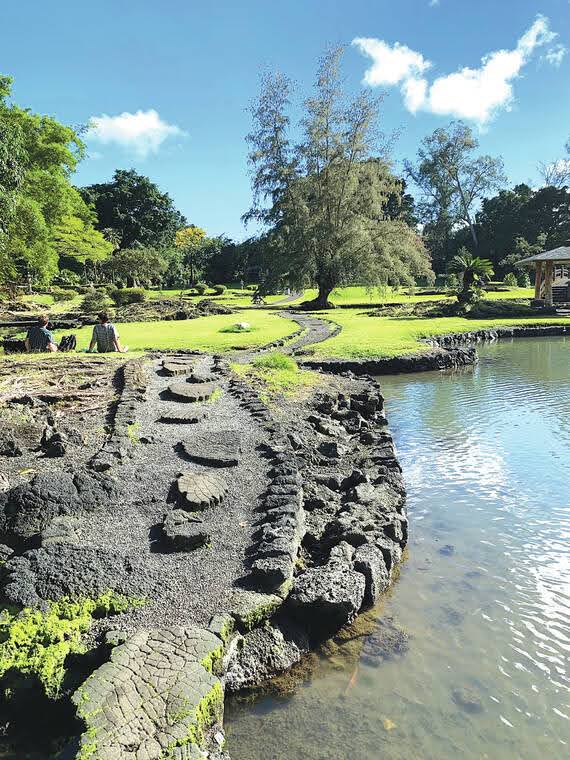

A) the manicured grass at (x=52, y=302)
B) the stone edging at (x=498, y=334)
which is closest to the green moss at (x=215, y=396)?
the stone edging at (x=498, y=334)

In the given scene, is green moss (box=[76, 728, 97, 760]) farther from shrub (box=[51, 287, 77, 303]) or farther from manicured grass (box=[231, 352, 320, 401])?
shrub (box=[51, 287, 77, 303])

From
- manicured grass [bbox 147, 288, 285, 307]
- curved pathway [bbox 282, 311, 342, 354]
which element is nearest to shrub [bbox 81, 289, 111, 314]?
manicured grass [bbox 147, 288, 285, 307]

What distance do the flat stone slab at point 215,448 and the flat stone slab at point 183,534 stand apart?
176 centimetres

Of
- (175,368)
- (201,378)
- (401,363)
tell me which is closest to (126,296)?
(401,363)

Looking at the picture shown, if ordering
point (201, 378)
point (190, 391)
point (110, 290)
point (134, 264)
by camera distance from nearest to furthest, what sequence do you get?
point (190, 391) < point (201, 378) < point (110, 290) < point (134, 264)

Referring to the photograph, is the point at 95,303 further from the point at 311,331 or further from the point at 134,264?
the point at 311,331

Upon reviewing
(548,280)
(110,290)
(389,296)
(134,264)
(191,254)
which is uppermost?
(191,254)

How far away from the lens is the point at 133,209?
63.5 meters

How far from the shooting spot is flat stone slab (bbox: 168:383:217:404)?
35.7 feet

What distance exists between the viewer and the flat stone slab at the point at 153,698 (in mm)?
3229

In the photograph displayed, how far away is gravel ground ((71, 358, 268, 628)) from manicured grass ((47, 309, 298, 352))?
1045 cm

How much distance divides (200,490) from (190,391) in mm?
4999

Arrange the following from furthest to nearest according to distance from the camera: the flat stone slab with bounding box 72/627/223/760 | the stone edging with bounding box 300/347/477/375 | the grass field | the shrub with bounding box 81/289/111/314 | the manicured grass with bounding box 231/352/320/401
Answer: the grass field → the shrub with bounding box 81/289/111/314 → the stone edging with bounding box 300/347/477/375 → the manicured grass with bounding box 231/352/320/401 → the flat stone slab with bounding box 72/627/223/760

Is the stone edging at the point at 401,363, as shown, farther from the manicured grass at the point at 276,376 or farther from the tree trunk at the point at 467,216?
the tree trunk at the point at 467,216
